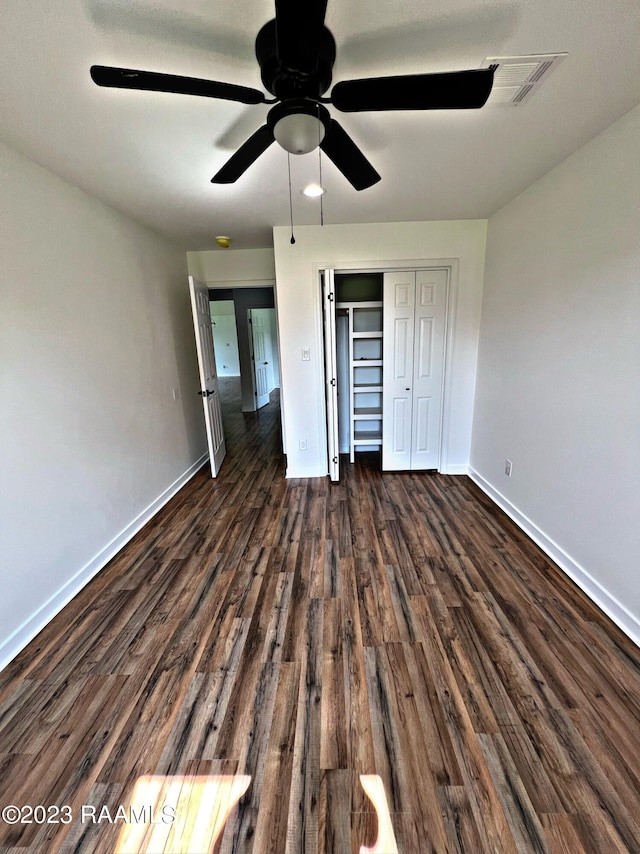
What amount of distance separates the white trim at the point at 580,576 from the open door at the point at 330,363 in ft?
5.15

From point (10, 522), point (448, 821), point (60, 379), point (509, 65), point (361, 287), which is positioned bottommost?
point (448, 821)

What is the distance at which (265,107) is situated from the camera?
150 centimetres

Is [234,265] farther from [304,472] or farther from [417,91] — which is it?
[417,91]

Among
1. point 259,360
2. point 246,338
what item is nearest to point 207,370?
point 246,338

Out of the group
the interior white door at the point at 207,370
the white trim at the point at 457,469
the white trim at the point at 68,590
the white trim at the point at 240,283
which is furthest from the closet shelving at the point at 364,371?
the white trim at the point at 68,590

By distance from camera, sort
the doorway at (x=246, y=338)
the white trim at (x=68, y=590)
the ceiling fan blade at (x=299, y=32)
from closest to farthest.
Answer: the ceiling fan blade at (x=299, y=32) → the white trim at (x=68, y=590) → the doorway at (x=246, y=338)

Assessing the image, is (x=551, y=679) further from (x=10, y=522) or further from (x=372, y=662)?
(x=10, y=522)

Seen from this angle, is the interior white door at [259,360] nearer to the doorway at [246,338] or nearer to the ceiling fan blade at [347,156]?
the doorway at [246,338]

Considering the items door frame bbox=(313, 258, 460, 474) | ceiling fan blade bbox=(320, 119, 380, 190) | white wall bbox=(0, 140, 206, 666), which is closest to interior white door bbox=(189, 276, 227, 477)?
white wall bbox=(0, 140, 206, 666)

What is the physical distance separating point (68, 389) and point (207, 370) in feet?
5.30

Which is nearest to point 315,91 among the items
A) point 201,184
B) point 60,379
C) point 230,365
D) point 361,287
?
point 201,184

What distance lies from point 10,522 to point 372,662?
6.24 ft

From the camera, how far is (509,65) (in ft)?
4.12

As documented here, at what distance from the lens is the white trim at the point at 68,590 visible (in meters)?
1.63
